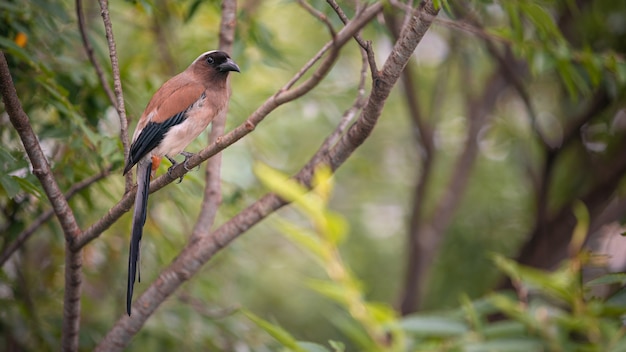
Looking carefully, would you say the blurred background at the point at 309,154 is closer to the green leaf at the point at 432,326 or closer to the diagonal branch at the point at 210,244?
the diagonal branch at the point at 210,244

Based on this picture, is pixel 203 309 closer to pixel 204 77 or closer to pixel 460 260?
pixel 204 77

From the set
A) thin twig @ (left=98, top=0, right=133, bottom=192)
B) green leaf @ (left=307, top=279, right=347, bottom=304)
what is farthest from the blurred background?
green leaf @ (left=307, top=279, right=347, bottom=304)

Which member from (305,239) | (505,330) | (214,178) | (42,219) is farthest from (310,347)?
(42,219)

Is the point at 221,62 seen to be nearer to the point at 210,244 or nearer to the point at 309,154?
the point at 210,244

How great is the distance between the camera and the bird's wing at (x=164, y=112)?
2.31 m

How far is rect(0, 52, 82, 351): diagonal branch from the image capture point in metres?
1.80

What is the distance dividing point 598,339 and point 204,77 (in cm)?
195

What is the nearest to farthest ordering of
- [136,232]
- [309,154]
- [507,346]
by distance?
[507,346] < [136,232] < [309,154]

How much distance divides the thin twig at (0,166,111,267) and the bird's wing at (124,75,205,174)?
15 centimetres

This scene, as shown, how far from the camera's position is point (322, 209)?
837 mm

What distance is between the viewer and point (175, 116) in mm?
2463

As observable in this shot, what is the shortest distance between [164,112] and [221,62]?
0.36m

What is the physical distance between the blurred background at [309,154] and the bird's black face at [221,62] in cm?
13

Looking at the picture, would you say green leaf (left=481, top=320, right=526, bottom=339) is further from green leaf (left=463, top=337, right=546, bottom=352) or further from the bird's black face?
the bird's black face
